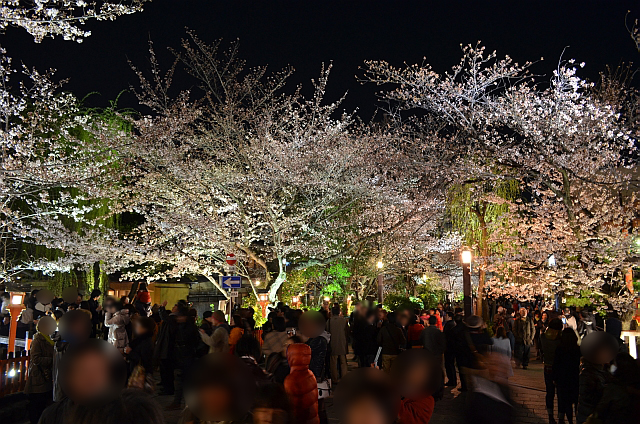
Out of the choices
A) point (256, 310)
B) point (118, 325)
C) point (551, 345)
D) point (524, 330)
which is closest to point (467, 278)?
point (524, 330)

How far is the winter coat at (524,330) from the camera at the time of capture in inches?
614

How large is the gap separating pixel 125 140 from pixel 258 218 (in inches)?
238

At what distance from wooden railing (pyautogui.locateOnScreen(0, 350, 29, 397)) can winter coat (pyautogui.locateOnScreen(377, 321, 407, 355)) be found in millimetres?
6508

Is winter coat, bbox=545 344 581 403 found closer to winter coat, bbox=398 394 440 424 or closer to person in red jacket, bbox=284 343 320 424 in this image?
person in red jacket, bbox=284 343 320 424

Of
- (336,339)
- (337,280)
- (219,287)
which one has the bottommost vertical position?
(336,339)

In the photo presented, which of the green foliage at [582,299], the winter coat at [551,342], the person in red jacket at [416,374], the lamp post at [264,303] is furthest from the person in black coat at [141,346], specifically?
the green foliage at [582,299]

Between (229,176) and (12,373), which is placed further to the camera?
(229,176)

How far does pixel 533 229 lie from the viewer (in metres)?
20.3

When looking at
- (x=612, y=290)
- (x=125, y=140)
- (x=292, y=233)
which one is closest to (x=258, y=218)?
(x=292, y=233)

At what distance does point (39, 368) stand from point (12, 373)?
8.54 ft

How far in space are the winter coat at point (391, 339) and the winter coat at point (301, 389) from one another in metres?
5.66

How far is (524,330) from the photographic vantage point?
1562 cm

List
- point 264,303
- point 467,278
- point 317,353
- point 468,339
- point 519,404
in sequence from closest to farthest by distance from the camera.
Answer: point 317,353, point 468,339, point 519,404, point 467,278, point 264,303

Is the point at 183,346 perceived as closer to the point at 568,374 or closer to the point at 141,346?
the point at 141,346
